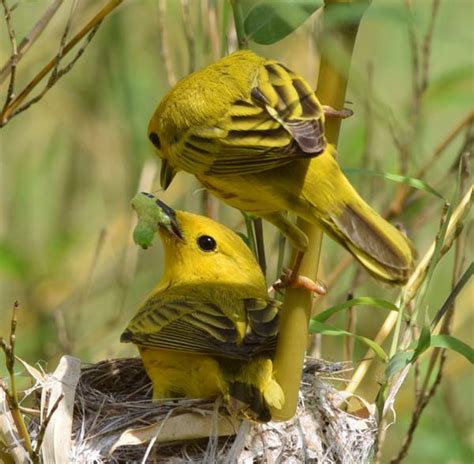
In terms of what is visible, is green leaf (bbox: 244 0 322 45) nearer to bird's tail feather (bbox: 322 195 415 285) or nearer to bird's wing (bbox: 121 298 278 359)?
bird's tail feather (bbox: 322 195 415 285)

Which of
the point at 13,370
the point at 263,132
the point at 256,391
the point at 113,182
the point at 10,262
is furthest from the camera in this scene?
the point at 113,182

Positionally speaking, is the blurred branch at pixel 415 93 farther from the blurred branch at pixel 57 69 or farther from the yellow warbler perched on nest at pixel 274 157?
the blurred branch at pixel 57 69

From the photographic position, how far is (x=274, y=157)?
2.99 m

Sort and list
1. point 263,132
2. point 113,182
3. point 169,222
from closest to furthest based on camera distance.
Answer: point 263,132, point 169,222, point 113,182

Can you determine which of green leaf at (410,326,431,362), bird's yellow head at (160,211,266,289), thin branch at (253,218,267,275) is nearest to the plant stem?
thin branch at (253,218,267,275)

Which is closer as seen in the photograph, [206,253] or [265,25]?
[265,25]

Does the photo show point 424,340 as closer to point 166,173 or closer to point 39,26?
point 166,173

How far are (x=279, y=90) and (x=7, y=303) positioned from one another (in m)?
2.91

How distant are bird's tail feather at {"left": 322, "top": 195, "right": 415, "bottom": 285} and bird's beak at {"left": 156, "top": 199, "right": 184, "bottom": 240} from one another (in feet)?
3.29

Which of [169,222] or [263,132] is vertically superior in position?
[263,132]

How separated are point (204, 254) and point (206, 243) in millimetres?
40

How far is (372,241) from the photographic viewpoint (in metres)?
2.93

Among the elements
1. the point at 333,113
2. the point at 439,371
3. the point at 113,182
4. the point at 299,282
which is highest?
the point at 333,113

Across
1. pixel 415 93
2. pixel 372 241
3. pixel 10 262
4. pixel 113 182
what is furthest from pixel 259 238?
pixel 113 182
